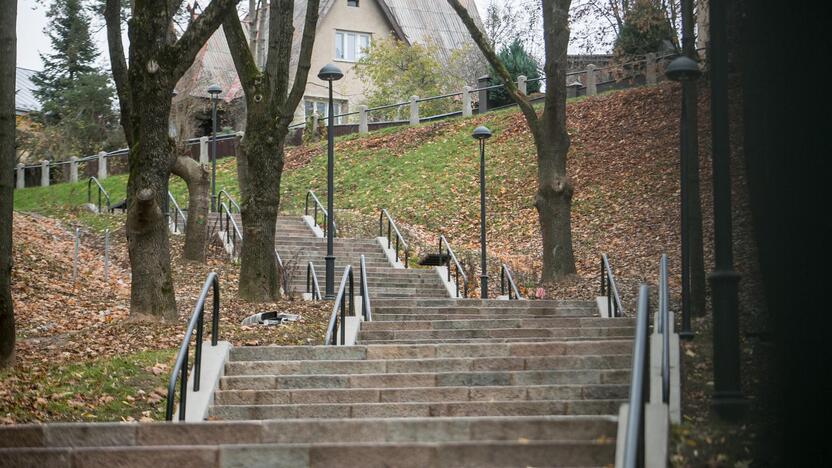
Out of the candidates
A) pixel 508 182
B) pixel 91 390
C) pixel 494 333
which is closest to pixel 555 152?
pixel 494 333

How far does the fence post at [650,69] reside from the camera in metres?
31.7

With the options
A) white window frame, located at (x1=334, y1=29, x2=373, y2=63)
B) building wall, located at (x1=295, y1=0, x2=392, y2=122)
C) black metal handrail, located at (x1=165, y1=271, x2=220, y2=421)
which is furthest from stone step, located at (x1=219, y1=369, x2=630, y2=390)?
white window frame, located at (x1=334, y1=29, x2=373, y2=63)

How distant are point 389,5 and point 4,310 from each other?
4461cm

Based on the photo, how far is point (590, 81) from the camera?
116 ft

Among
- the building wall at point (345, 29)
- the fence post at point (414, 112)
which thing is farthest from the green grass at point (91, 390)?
the building wall at point (345, 29)

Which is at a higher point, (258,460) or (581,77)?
(581,77)

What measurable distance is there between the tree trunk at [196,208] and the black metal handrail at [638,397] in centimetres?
1691

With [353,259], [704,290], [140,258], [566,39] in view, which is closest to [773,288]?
[704,290]

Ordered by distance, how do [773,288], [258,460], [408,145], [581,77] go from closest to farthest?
[773,288], [258,460], [408,145], [581,77]

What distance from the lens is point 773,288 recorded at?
182 inches

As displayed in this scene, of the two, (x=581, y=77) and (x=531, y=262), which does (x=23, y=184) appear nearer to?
(x=581, y=77)

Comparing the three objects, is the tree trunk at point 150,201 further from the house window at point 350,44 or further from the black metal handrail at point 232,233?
the house window at point 350,44

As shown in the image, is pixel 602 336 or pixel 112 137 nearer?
pixel 602 336

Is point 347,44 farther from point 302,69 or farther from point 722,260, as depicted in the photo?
point 722,260
